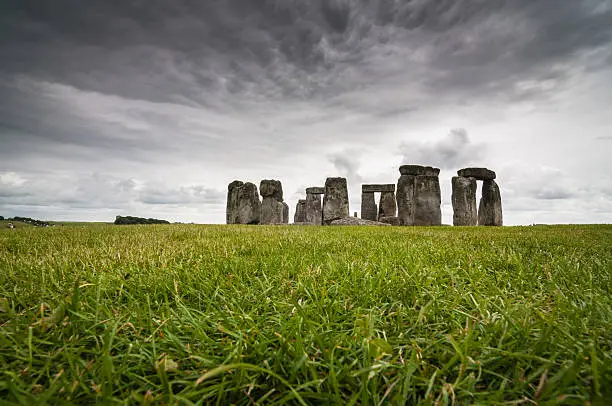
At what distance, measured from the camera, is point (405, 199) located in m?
16.7

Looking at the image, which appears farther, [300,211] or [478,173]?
[300,211]

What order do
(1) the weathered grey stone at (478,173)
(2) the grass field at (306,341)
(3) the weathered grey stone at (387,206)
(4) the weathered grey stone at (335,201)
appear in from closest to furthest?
(2) the grass field at (306,341) < (1) the weathered grey stone at (478,173) < (4) the weathered grey stone at (335,201) < (3) the weathered grey stone at (387,206)

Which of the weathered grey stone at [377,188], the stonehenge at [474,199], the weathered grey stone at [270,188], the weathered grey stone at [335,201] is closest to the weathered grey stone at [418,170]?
the stonehenge at [474,199]

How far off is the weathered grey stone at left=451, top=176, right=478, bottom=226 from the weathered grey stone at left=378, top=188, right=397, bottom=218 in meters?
5.57

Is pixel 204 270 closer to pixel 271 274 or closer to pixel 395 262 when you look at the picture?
pixel 271 274

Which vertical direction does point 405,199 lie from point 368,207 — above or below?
above

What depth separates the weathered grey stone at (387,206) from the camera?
20516 millimetres

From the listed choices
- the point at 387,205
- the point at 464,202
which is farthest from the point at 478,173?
the point at 387,205

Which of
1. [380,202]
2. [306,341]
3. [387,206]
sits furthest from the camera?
[380,202]

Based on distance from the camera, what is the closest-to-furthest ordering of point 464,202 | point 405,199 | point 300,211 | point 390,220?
point 464,202, point 405,199, point 390,220, point 300,211

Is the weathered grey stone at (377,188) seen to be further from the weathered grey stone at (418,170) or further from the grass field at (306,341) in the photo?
the grass field at (306,341)

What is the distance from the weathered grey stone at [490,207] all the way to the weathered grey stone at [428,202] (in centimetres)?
250

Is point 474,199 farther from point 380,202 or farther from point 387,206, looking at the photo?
point 380,202

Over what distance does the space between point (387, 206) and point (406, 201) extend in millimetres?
4042
